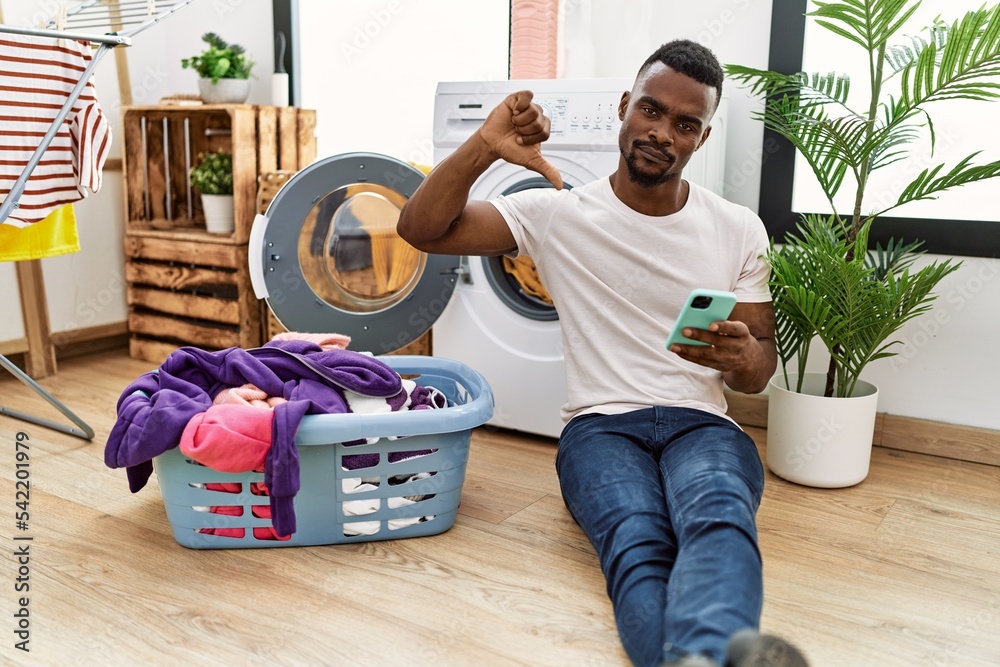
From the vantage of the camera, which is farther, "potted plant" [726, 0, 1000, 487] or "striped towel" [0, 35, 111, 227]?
"striped towel" [0, 35, 111, 227]

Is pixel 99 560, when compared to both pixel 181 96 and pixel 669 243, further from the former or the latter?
pixel 181 96

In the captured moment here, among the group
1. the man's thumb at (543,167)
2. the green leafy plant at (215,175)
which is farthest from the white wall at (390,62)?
the man's thumb at (543,167)

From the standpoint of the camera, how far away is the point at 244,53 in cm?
314

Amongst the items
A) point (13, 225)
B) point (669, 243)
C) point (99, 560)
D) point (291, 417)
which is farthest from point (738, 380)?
point (13, 225)

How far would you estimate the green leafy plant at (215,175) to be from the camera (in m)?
2.92

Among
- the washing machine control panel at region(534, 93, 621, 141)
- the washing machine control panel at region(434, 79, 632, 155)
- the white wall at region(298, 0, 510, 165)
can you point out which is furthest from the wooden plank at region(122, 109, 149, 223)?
the washing machine control panel at region(534, 93, 621, 141)

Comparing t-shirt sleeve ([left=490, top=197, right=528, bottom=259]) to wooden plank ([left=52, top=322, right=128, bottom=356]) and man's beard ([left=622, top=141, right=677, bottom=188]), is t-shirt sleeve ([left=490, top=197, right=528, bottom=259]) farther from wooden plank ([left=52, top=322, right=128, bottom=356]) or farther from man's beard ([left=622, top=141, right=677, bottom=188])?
wooden plank ([left=52, top=322, right=128, bottom=356])

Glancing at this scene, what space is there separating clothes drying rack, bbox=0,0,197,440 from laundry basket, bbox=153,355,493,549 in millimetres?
700

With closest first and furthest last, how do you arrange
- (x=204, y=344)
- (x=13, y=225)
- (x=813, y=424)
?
(x=813, y=424)
(x=13, y=225)
(x=204, y=344)

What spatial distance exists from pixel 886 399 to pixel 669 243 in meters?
1.00

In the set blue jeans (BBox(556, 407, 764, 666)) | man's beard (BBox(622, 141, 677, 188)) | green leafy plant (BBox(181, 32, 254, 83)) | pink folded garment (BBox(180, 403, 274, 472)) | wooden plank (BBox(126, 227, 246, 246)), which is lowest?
blue jeans (BBox(556, 407, 764, 666))

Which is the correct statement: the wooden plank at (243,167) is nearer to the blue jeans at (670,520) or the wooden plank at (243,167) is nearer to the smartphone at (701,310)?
the blue jeans at (670,520)

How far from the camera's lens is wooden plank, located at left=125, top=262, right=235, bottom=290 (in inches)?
112

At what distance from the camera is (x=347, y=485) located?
158cm
